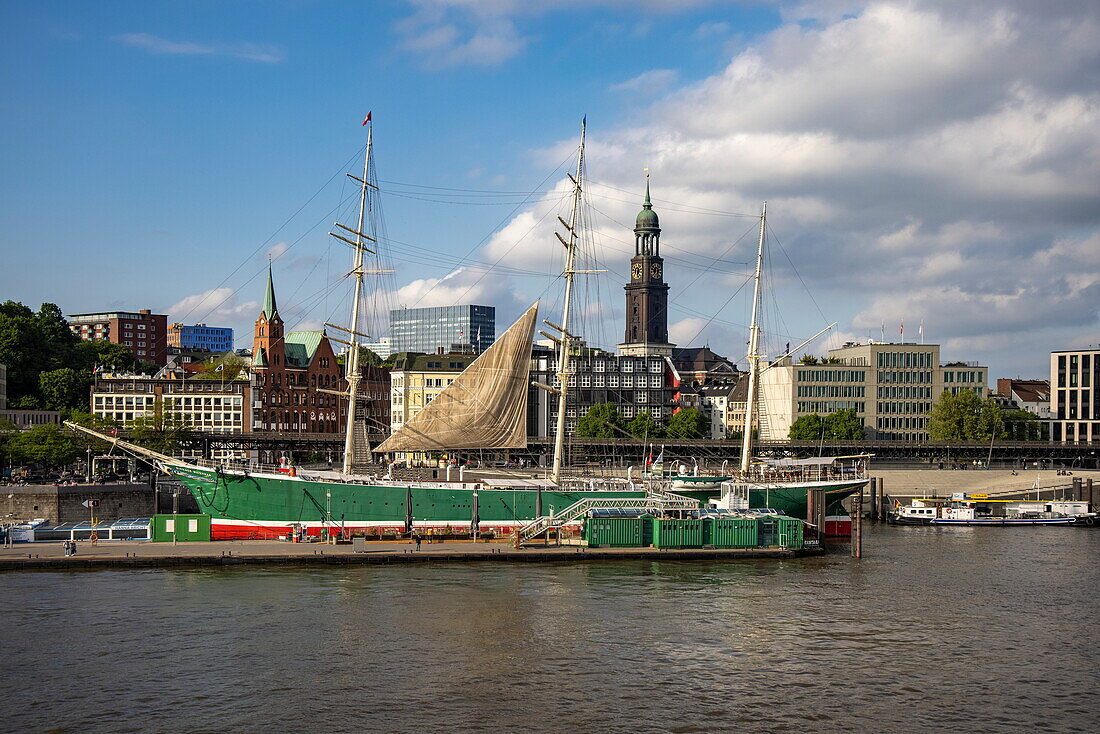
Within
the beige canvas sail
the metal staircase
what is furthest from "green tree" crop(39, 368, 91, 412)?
the metal staircase

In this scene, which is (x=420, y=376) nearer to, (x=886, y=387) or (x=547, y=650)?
(x=886, y=387)

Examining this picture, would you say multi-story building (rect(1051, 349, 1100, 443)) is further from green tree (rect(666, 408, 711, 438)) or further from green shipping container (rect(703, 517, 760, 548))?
green shipping container (rect(703, 517, 760, 548))

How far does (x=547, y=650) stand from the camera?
4441 cm

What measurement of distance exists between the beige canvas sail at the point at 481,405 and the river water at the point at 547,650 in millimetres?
19676

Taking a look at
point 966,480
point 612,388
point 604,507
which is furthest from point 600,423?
point 604,507

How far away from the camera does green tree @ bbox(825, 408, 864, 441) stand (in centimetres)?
15575

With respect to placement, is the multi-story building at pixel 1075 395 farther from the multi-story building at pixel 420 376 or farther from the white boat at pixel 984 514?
the multi-story building at pixel 420 376

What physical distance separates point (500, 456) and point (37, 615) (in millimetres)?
113158

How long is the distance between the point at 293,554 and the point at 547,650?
2323cm

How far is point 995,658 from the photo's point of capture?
148 feet

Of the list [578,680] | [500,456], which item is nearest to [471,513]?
[578,680]

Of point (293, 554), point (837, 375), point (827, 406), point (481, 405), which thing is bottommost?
point (293, 554)

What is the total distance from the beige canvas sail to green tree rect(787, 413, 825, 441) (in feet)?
267

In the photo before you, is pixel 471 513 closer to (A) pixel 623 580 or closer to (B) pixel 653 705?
(A) pixel 623 580
